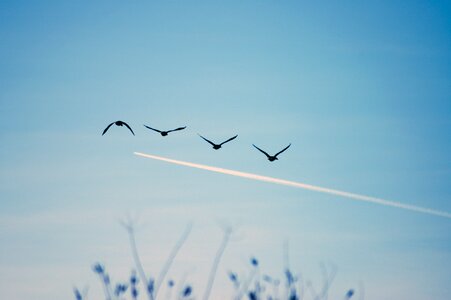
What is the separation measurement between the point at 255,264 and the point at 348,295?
274 cm

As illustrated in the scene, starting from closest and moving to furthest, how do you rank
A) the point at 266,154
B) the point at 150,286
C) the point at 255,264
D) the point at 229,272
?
the point at 150,286
the point at 255,264
the point at 229,272
the point at 266,154

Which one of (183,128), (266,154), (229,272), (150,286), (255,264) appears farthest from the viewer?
(266,154)

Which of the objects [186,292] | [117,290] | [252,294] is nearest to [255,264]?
[252,294]

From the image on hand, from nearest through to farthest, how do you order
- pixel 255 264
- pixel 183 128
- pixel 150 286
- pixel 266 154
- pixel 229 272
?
pixel 150 286 → pixel 255 264 → pixel 229 272 → pixel 183 128 → pixel 266 154

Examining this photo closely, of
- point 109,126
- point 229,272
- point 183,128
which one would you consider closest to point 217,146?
point 183,128

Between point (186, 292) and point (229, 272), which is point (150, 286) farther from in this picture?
point (229, 272)

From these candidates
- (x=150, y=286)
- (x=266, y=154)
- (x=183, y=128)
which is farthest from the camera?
(x=266, y=154)

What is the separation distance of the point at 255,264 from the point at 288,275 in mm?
1023

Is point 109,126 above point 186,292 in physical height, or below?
above

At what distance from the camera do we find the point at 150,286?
54.5 feet

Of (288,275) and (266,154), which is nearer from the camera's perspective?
(288,275)

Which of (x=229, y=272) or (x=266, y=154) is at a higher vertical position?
(x=266, y=154)

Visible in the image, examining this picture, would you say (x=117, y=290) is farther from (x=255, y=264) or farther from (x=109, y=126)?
(x=109, y=126)

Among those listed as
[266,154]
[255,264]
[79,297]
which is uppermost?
[266,154]
